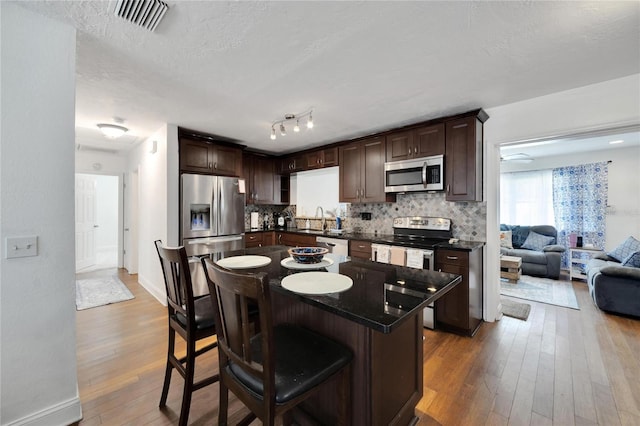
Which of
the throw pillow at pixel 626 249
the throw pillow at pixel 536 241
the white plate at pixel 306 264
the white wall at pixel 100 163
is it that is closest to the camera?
the white plate at pixel 306 264

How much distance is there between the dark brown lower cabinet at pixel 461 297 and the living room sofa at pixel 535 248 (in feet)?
10.2

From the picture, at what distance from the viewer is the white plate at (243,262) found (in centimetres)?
177

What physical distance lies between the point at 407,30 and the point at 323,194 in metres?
3.25

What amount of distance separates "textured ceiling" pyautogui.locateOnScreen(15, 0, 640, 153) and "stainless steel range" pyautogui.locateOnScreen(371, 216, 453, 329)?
4.61 feet

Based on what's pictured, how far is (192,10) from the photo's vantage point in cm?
145

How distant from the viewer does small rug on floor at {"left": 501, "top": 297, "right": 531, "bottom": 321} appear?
326 centimetres

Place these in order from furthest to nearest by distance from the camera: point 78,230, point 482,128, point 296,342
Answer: point 78,230 < point 482,128 < point 296,342

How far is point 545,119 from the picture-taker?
8.61ft

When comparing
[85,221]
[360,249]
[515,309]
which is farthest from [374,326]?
[85,221]

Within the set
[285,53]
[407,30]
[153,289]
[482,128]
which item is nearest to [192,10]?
[285,53]

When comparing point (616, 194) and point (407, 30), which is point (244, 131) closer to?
point (407, 30)

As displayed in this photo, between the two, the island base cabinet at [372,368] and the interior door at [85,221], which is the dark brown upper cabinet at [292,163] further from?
the interior door at [85,221]

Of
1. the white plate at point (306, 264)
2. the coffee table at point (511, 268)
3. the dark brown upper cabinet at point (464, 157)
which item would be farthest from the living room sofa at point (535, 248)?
the white plate at point (306, 264)

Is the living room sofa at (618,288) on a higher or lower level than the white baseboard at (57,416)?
higher
